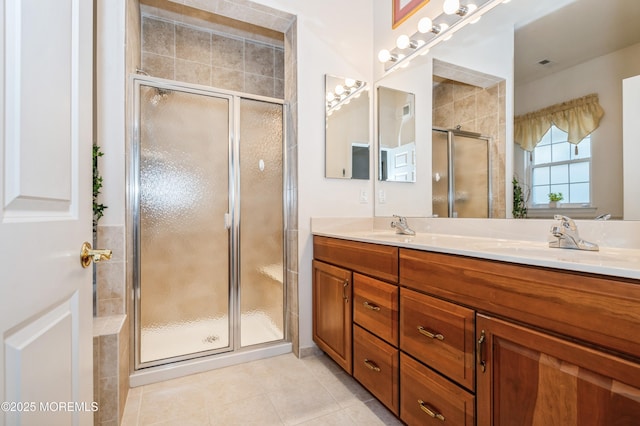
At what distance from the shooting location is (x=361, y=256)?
1.58 m

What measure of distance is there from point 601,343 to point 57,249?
1240 mm

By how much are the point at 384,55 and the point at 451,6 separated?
0.53 metres

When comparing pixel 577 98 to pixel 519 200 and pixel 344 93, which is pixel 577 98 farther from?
pixel 344 93

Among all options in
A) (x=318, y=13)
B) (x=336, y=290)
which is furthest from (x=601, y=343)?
(x=318, y=13)

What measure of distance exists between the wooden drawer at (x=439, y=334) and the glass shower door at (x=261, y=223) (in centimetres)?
112

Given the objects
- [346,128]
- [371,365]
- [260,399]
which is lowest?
[260,399]

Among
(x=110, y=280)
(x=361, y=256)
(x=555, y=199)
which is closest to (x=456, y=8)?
(x=555, y=199)

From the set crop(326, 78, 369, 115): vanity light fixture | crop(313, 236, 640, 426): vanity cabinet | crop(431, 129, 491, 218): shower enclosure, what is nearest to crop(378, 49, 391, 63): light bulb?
crop(326, 78, 369, 115): vanity light fixture

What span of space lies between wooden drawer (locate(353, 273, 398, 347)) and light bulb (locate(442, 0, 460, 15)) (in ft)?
5.19

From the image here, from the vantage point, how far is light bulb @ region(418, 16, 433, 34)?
1850 millimetres

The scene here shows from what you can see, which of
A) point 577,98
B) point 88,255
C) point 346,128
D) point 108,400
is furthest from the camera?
point 346,128

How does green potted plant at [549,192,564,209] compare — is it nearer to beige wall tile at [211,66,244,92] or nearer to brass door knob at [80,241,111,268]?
brass door knob at [80,241,111,268]

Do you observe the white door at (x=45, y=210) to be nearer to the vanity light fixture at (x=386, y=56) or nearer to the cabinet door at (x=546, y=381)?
the cabinet door at (x=546, y=381)

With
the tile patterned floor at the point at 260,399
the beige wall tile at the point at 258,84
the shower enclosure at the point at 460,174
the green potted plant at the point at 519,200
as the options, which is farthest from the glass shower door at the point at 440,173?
the beige wall tile at the point at 258,84
